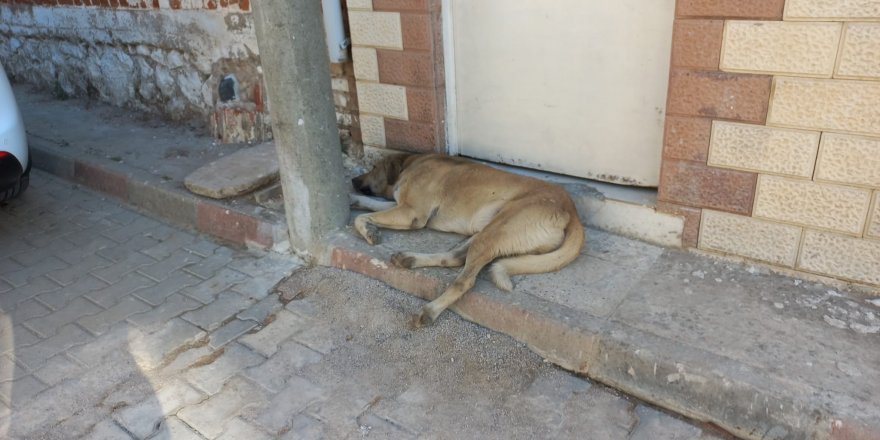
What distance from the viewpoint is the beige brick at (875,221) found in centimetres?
289

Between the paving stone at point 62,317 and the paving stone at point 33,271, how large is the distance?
1.76ft

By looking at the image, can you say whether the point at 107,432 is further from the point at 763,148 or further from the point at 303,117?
the point at 763,148

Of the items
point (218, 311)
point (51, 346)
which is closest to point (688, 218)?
point (218, 311)

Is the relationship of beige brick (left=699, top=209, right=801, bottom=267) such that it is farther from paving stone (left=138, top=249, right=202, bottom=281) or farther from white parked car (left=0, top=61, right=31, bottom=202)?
white parked car (left=0, top=61, right=31, bottom=202)

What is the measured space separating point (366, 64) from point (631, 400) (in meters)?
2.86

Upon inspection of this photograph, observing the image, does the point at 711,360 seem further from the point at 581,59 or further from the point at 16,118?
the point at 16,118

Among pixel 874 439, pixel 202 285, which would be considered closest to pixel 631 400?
pixel 874 439

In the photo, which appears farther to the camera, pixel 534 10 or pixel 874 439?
pixel 534 10

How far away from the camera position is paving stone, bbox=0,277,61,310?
3711 millimetres

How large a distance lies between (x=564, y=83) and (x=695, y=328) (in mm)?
1645

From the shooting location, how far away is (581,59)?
367 centimetres

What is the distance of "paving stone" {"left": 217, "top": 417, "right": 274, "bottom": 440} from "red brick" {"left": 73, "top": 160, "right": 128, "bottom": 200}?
2974mm

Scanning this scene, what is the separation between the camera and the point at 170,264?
4.07m

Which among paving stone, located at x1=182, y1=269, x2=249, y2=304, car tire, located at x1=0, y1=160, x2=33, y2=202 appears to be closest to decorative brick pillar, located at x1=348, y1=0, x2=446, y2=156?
paving stone, located at x1=182, y1=269, x2=249, y2=304
